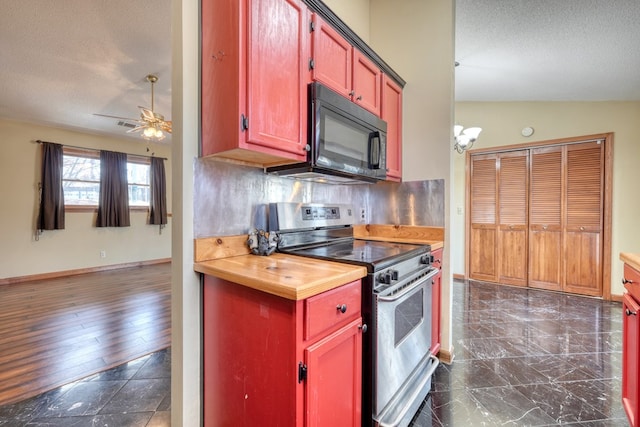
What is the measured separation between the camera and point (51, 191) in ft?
14.9

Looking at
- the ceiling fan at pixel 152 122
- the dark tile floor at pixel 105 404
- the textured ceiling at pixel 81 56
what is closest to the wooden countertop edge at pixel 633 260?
the dark tile floor at pixel 105 404

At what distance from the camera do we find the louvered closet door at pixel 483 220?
4301 millimetres

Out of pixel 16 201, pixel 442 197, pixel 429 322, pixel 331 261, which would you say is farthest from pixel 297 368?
pixel 16 201

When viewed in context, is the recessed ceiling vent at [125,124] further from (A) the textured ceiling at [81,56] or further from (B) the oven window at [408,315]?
(B) the oven window at [408,315]

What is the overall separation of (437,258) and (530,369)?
1.02 meters

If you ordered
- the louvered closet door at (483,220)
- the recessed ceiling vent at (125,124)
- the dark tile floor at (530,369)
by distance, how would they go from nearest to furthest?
the dark tile floor at (530,369) < the louvered closet door at (483,220) < the recessed ceiling vent at (125,124)

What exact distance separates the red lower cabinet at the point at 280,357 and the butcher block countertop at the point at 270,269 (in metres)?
0.05

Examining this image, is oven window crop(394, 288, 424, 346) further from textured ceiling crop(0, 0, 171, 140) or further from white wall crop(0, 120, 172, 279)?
white wall crop(0, 120, 172, 279)

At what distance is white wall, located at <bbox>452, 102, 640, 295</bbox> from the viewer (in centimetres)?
343

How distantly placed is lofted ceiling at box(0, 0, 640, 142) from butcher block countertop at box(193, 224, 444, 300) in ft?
6.67

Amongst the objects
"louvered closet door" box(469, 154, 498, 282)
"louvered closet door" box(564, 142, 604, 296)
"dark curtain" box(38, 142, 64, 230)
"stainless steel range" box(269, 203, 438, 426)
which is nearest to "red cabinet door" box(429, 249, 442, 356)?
"stainless steel range" box(269, 203, 438, 426)

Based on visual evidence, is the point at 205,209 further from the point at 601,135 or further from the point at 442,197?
the point at 601,135

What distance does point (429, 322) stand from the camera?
1.84 metres

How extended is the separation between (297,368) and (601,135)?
184 inches
